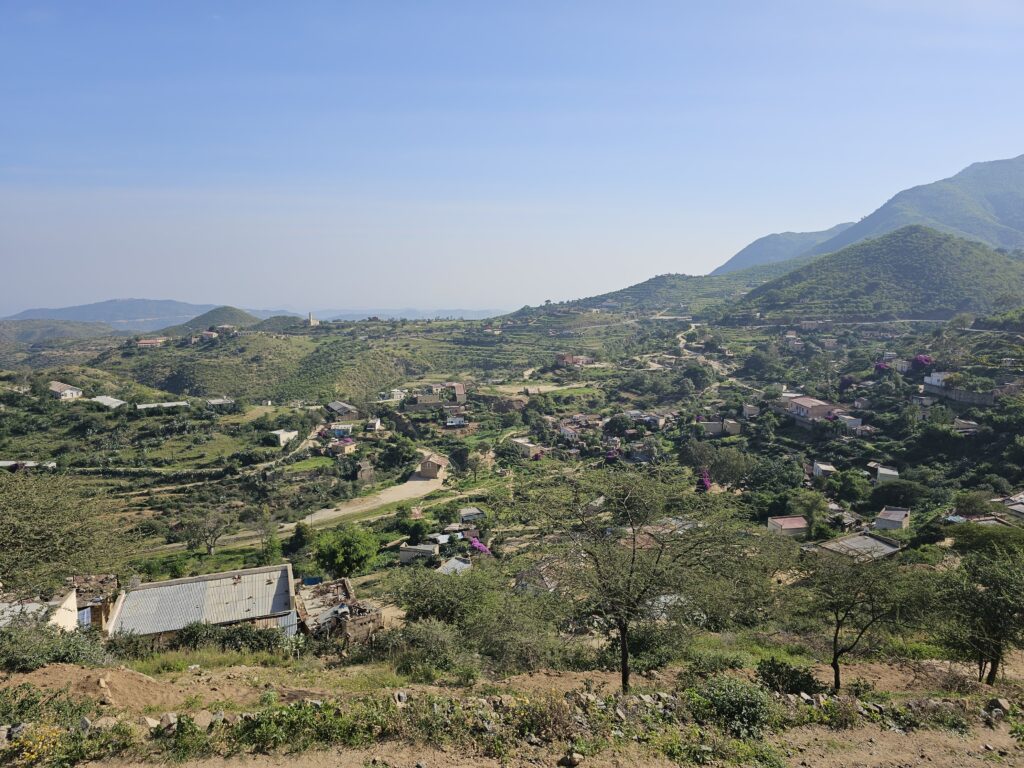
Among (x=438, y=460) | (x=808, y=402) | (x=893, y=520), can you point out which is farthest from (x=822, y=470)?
(x=438, y=460)

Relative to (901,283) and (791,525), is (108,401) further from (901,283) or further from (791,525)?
(901,283)

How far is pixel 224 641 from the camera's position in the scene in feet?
40.0

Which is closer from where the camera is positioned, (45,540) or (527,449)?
(45,540)

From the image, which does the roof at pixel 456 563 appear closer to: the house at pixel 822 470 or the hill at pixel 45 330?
the house at pixel 822 470

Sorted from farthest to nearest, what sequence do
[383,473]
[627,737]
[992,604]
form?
[383,473]
[992,604]
[627,737]

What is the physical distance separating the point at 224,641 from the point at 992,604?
15.3 m

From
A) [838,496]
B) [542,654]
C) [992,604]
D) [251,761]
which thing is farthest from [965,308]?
[251,761]

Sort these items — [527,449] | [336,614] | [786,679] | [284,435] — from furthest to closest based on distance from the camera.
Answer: [284,435] → [527,449] → [336,614] → [786,679]

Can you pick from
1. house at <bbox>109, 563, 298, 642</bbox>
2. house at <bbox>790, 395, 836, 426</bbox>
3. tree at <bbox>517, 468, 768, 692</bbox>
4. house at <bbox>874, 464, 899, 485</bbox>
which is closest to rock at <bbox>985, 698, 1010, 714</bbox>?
tree at <bbox>517, 468, 768, 692</bbox>

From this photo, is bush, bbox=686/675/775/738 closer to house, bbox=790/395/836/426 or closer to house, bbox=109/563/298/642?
house, bbox=109/563/298/642

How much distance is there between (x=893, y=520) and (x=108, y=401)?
60388mm

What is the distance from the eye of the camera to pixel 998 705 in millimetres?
8273

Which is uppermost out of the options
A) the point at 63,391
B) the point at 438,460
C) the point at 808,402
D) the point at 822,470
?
the point at 63,391

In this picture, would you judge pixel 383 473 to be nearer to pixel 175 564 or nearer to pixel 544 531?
pixel 175 564
